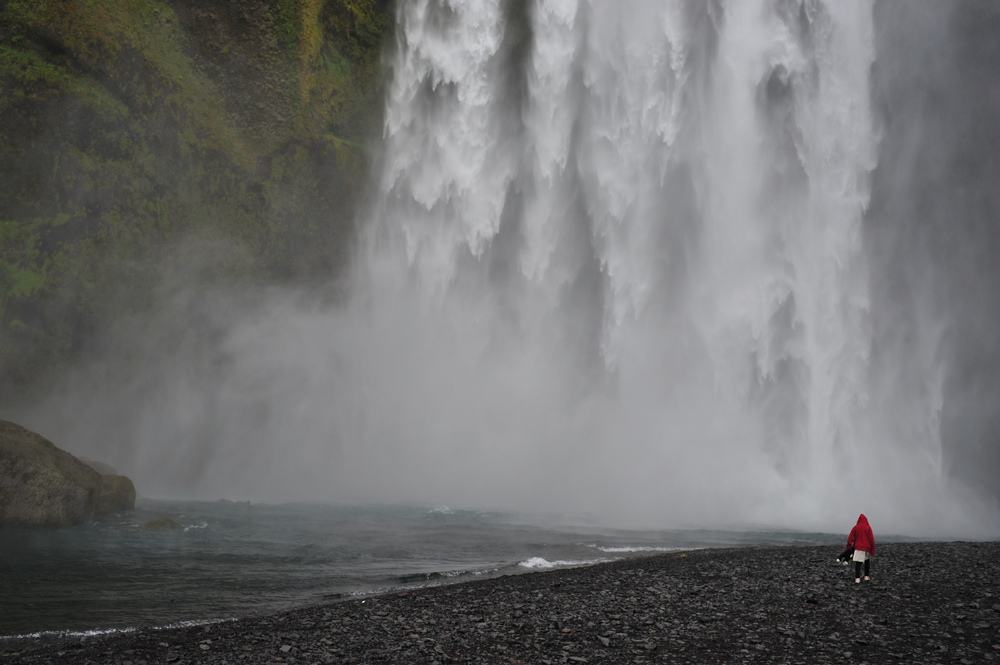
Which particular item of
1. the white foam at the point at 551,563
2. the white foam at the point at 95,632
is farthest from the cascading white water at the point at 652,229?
the white foam at the point at 95,632

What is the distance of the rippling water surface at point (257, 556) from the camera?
955cm

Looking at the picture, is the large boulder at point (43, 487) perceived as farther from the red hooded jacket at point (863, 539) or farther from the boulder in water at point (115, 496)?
the red hooded jacket at point (863, 539)

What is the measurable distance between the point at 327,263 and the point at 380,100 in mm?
9052

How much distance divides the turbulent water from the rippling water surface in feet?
19.0

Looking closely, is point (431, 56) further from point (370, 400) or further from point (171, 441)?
point (171, 441)

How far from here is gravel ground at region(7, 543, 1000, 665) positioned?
22.5ft

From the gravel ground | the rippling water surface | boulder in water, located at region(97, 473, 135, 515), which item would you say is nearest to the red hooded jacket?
the gravel ground

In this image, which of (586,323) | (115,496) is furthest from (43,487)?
(586,323)

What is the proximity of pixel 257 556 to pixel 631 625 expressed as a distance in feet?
29.1

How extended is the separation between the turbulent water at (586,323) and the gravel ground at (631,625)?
43.4 ft

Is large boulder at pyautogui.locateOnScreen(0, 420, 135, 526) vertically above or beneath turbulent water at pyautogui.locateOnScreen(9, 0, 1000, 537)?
beneath

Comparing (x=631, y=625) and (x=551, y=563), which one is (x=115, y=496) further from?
(x=631, y=625)

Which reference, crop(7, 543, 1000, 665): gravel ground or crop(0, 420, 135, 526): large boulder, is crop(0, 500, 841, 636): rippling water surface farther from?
crop(7, 543, 1000, 665): gravel ground

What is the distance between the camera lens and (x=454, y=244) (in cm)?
3169
